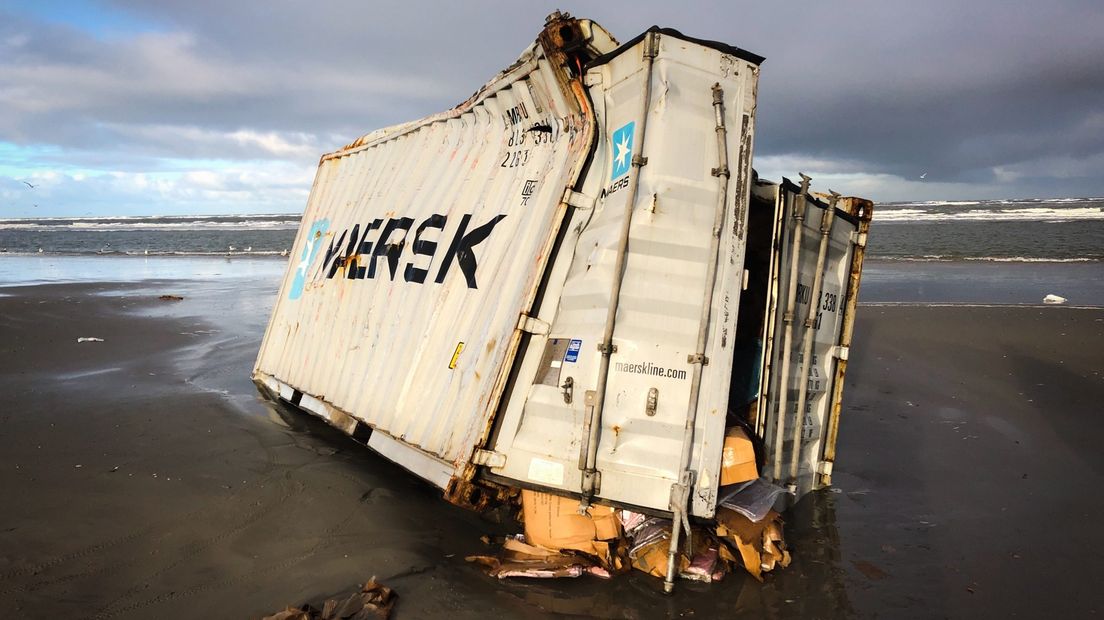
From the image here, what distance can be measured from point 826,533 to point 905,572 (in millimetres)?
640

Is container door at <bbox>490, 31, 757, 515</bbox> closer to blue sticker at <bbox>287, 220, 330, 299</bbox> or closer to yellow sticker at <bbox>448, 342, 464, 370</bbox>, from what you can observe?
yellow sticker at <bbox>448, 342, 464, 370</bbox>

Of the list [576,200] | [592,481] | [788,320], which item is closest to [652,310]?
[576,200]

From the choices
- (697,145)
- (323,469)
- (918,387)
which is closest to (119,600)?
(323,469)

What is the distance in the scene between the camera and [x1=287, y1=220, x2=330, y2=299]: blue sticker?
27.4 ft

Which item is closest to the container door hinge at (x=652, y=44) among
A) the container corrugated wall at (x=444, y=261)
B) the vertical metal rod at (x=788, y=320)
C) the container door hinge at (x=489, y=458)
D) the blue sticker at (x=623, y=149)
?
the blue sticker at (x=623, y=149)

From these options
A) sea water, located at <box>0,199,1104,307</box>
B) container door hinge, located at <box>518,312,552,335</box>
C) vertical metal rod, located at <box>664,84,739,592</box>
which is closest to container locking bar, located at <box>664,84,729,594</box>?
vertical metal rod, located at <box>664,84,739,592</box>

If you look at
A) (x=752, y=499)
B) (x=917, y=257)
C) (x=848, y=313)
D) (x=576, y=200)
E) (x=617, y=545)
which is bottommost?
(x=617, y=545)

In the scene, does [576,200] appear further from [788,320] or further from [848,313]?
[848,313]

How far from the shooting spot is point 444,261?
565cm

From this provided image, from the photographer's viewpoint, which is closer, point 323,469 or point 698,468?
point 698,468

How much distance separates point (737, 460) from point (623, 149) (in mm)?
2053

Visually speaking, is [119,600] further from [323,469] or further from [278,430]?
[278,430]

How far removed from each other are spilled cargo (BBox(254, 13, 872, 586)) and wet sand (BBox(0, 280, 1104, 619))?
0.34m

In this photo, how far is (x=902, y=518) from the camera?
5.26 m
